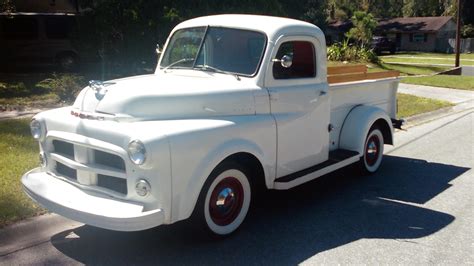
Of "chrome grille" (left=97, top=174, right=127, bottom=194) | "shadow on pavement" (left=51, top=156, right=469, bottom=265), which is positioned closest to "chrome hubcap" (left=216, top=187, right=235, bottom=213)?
"shadow on pavement" (left=51, top=156, right=469, bottom=265)

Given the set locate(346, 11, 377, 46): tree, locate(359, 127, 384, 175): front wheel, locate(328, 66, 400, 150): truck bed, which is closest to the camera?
locate(328, 66, 400, 150): truck bed

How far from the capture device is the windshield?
17.4ft

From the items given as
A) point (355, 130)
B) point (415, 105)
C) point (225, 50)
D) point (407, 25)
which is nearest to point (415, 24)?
Result: point (407, 25)

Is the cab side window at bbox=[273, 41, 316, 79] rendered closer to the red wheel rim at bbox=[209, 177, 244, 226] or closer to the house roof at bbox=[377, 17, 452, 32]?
the red wheel rim at bbox=[209, 177, 244, 226]

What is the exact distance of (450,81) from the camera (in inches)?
849

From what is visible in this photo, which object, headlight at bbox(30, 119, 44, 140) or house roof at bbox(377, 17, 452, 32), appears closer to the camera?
headlight at bbox(30, 119, 44, 140)

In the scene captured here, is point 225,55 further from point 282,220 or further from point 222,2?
point 222,2

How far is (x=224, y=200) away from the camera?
4.74 meters

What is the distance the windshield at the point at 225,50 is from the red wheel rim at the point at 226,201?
118 cm

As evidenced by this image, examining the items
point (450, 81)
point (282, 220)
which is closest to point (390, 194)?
point (282, 220)

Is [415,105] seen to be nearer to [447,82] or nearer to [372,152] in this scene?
[372,152]

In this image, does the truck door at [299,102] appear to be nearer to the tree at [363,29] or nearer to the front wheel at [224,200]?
the front wheel at [224,200]

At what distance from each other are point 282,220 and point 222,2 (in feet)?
37.1

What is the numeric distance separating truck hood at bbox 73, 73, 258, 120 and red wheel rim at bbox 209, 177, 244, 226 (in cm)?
66
